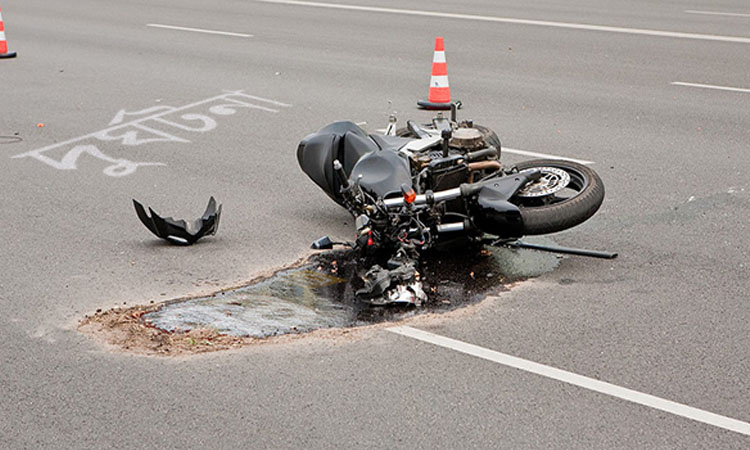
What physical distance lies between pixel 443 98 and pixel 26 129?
524 cm

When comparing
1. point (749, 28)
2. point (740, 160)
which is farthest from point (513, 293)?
point (749, 28)

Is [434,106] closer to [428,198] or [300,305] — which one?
[428,198]

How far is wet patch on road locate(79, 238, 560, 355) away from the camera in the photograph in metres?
6.16

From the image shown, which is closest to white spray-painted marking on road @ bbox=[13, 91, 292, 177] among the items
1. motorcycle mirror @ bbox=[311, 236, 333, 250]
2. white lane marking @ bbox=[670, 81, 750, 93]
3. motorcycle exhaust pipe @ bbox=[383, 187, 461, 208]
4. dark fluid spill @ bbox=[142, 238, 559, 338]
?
motorcycle mirror @ bbox=[311, 236, 333, 250]

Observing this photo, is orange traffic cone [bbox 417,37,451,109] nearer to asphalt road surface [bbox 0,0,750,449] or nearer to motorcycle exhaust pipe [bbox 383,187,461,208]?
asphalt road surface [bbox 0,0,750,449]

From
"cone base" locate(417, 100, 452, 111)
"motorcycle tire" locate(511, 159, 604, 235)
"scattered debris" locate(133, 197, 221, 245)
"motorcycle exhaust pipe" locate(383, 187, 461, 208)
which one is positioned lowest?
"scattered debris" locate(133, 197, 221, 245)

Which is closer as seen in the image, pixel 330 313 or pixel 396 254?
pixel 330 313

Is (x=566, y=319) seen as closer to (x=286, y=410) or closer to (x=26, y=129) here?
(x=286, y=410)

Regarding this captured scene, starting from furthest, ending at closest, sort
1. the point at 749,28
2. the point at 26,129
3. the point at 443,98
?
the point at 749,28
the point at 443,98
the point at 26,129

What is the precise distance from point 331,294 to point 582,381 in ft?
6.82

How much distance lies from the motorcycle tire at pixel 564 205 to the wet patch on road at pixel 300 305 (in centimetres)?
35

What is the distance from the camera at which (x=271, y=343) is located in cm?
605

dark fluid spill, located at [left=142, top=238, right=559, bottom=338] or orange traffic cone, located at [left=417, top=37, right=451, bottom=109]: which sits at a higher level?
orange traffic cone, located at [left=417, top=37, right=451, bottom=109]

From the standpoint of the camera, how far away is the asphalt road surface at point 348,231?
5.15 metres
